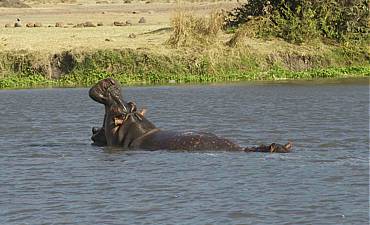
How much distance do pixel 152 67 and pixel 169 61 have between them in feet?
1.53

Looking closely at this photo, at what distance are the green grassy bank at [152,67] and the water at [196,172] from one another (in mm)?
6074

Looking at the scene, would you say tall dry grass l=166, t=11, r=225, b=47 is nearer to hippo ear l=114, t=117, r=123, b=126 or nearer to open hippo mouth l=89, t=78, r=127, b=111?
open hippo mouth l=89, t=78, r=127, b=111

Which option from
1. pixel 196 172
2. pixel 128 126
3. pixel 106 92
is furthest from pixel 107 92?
pixel 196 172

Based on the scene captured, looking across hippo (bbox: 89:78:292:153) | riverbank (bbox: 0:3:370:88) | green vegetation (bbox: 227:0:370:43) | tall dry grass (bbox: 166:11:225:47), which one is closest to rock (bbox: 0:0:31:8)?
riverbank (bbox: 0:3:370:88)

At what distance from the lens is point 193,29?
28109mm

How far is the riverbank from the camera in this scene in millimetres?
26344

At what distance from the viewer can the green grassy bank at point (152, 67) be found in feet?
86.1

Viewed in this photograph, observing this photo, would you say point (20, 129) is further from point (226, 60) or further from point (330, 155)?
point (226, 60)

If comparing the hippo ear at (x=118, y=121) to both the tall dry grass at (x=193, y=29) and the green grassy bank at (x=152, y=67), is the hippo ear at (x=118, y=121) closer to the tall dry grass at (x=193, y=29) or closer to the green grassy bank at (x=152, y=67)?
the green grassy bank at (x=152, y=67)

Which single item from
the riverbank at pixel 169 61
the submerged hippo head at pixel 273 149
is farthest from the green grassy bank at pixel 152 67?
the submerged hippo head at pixel 273 149

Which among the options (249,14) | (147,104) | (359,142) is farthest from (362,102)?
(249,14)

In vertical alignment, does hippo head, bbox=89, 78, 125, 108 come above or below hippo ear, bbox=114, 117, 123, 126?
above

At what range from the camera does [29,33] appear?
32.7 meters

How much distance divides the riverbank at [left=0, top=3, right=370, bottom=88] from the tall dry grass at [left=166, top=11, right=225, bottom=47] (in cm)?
8
